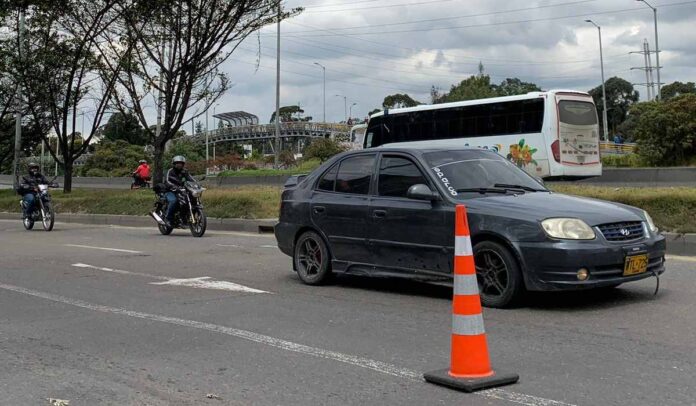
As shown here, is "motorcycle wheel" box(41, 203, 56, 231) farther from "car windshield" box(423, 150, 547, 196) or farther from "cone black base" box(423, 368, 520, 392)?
"cone black base" box(423, 368, 520, 392)

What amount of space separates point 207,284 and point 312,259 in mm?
1358

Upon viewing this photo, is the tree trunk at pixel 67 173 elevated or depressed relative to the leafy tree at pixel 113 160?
depressed

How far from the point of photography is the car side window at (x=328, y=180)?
8711 millimetres

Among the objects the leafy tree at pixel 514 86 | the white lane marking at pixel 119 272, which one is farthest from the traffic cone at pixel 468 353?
the leafy tree at pixel 514 86

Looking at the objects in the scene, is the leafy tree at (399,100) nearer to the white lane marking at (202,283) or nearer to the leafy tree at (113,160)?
the leafy tree at (113,160)

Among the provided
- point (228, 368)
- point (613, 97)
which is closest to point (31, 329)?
point (228, 368)

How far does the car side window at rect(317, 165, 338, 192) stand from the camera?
28.6ft

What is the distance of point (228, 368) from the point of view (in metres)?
5.24

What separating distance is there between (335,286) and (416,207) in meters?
1.73

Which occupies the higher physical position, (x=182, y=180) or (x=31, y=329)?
(x=182, y=180)

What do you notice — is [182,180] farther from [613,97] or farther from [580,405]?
[613,97]

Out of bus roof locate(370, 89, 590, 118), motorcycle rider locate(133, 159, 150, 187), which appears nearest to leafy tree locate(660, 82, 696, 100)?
bus roof locate(370, 89, 590, 118)

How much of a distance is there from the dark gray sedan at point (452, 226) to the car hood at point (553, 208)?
1 cm

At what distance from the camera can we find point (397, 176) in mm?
7984
